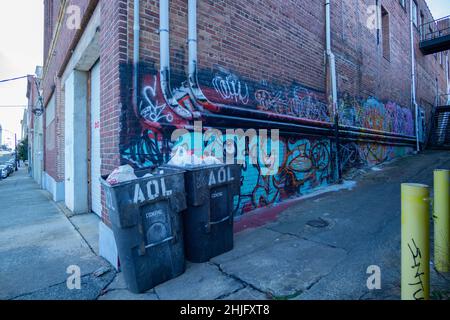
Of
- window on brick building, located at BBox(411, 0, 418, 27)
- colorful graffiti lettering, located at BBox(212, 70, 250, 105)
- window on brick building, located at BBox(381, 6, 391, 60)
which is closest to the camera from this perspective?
colorful graffiti lettering, located at BBox(212, 70, 250, 105)

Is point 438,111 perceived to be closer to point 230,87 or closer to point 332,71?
point 332,71

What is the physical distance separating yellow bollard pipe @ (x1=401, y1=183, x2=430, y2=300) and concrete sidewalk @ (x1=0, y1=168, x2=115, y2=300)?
2.93 metres

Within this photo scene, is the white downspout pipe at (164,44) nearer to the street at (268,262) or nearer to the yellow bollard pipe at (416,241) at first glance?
the street at (268,262)

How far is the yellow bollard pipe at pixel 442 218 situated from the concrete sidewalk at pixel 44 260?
3.60m

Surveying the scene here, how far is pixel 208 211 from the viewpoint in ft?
10.3

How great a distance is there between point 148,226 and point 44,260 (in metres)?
2.09

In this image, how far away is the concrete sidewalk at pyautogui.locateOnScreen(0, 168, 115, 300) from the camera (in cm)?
278

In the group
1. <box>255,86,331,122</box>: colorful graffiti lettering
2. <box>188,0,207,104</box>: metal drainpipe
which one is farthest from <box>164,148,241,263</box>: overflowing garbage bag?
<box>255,86,331,122</box>: colorful graffiti lettering

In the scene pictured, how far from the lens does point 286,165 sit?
6125 millimetres

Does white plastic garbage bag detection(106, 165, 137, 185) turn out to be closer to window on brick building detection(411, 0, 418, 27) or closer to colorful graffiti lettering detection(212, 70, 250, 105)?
colorful graffiti lettering detection(212, 70, 250, 105)

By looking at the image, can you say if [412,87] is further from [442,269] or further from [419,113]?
[442,269]

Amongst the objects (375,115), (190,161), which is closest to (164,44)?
(190,161)

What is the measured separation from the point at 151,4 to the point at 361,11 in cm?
923
